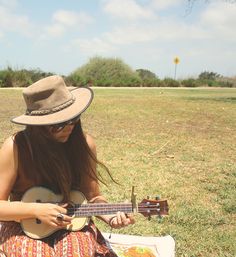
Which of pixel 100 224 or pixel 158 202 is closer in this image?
pixel 158 202

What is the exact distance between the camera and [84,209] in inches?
111

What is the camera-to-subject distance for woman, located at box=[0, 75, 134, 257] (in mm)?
2676

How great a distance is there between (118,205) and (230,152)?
5.38 metres

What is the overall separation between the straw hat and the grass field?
186cm

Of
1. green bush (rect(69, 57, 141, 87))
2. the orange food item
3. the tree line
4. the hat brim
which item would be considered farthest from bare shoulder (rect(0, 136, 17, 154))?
green bush (rect(69, 57, 141, 87))

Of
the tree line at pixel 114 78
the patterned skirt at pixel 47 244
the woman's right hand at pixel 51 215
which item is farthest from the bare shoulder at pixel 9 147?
the tree line at pixel 114 78

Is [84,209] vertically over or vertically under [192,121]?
→ over

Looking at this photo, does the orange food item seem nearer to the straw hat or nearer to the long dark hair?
the long dark hair

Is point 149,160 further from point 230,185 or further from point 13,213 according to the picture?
point 13,213

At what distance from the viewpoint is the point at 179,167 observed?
6.61m

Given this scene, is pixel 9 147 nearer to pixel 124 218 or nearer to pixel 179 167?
pixel 124 218

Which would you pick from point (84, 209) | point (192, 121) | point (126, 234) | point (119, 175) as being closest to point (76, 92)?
point (84, 209)

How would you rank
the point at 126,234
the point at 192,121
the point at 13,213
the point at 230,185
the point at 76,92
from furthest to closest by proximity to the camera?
the point at 192,121, the point at 230,185, the point at 126,234, the point at 76,92, the point at 13,213

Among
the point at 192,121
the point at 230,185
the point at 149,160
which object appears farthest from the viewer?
the point at 192,121
